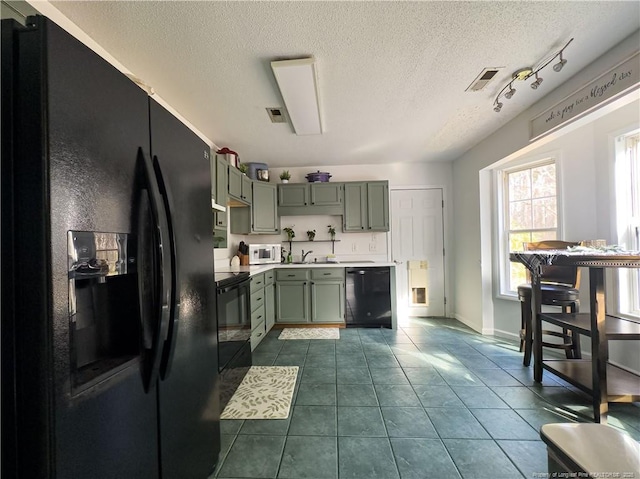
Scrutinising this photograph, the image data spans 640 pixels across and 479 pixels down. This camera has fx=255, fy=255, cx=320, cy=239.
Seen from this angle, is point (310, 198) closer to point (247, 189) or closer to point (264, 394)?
point (247, 189)

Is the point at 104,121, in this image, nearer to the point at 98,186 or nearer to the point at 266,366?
the point at 98,186

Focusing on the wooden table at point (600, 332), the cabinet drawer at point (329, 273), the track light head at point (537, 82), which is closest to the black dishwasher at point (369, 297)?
the cabinet drawer at point (329, 273)

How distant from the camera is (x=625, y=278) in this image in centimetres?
219

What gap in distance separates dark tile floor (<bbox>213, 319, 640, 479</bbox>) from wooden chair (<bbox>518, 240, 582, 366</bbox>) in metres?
0.30

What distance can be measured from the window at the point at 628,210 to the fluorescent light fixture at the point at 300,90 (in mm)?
2691

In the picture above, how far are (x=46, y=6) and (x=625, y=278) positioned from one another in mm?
4443

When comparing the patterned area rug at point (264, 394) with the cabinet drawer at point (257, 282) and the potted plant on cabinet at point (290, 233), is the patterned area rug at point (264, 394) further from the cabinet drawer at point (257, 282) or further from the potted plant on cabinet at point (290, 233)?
the potted plant on cabinet at point (290, 233)

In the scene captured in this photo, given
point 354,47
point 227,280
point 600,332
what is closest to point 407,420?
point 600,332

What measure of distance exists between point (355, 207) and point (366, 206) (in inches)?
6.8

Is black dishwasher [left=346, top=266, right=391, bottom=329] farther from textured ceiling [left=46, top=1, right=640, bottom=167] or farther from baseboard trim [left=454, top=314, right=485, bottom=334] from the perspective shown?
textured ceiling [left=46, top=1, right=640, bottom=167]

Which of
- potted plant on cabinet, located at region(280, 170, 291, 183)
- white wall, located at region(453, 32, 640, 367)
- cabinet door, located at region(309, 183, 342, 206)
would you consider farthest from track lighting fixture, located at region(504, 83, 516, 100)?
potted plant on cabinet, located at region(280, 170, 291, 183)

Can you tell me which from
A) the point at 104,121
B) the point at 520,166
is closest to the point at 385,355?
the point at 520,166

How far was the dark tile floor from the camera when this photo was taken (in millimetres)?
1374

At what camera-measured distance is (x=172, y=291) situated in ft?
3.01
